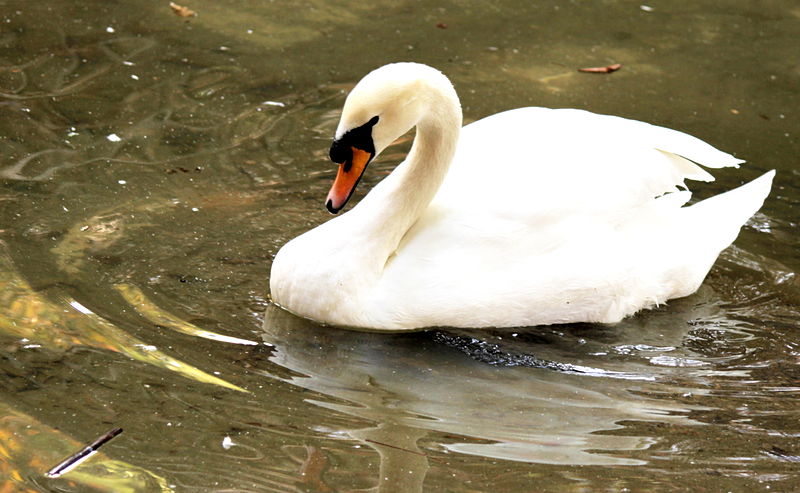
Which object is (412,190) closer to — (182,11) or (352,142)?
(352,142)

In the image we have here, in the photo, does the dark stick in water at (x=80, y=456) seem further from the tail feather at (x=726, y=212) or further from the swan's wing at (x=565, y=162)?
the tail feather at (x=726, y=212)

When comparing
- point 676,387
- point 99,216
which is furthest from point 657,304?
point 99,216

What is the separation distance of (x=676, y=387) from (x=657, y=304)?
0.85 meters

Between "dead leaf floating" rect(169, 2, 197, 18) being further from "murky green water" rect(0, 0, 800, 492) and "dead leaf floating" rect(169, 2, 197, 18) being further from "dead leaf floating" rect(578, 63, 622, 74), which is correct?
"dead leaf floating" rect(578, 63, 622, 74)

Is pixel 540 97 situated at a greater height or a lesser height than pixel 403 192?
lesser

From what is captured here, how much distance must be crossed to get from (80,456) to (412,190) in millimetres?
1830

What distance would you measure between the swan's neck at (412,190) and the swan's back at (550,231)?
6 centimetres

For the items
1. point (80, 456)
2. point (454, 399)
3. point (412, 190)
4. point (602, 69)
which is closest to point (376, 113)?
point (412, 190)

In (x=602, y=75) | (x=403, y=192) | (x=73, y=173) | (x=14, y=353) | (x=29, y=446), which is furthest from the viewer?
(x=602, y=75)

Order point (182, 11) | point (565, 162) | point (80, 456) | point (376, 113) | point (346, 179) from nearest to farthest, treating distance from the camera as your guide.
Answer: point (80, 456) < point (376, 113) < point (346, 179) < point (565, 162) < point (182, 11)

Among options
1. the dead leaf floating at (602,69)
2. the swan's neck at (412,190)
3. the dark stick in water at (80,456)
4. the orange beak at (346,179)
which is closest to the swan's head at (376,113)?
the orange beak at (346,179)

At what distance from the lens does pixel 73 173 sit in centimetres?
591

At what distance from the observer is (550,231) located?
5012 millimetres

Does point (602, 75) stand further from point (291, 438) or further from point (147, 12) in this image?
point (291, 438)
